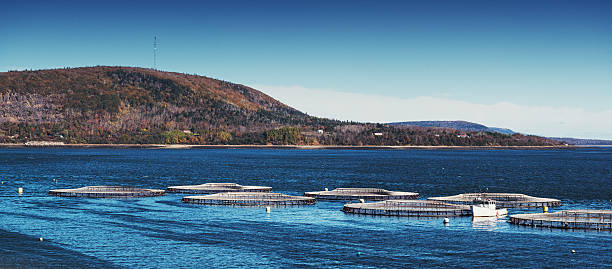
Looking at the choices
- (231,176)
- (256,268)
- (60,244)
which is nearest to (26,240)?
(60,244)

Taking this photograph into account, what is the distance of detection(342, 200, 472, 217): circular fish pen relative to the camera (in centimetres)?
8862

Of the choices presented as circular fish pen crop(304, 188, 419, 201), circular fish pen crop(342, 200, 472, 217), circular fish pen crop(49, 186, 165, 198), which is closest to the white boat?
circular fish pen crop(342, 200, 472, 217)

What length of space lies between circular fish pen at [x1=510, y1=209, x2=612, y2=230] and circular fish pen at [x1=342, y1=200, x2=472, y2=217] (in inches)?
353

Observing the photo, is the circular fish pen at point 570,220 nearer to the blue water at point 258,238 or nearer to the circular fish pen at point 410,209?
the blue water at point 258,238

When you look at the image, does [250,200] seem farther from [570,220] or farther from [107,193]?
[570,220]

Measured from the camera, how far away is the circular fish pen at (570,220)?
77.8 m

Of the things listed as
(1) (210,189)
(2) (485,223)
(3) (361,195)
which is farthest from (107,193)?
(2) (485,223)

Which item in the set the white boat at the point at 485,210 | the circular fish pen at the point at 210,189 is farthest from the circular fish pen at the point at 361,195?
the white boat at the point at 485,210

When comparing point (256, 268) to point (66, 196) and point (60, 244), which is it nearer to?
point (60, 244)

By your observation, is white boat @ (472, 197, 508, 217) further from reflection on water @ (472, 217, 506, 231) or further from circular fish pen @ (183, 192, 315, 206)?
circular fish pen @ (183, 192, 315, 206)

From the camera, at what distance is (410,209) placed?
297ft

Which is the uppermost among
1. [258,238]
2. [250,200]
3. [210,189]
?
[210,189]

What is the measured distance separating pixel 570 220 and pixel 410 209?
2029 centimetres

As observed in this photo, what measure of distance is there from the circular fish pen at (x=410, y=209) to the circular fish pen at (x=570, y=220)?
8.97 meters
